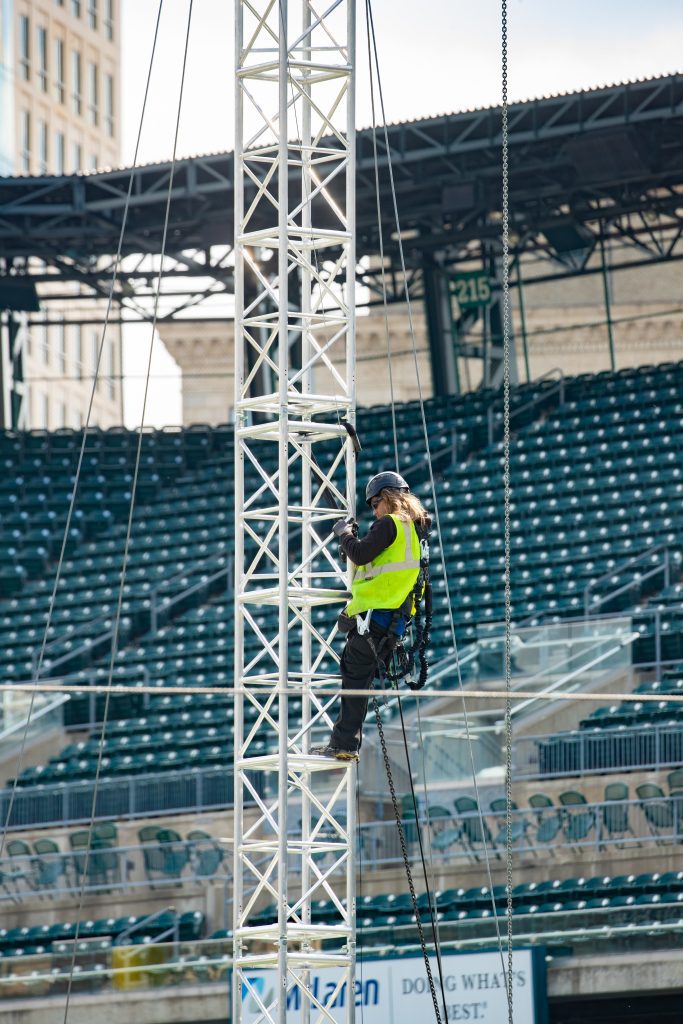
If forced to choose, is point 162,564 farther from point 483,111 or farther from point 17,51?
point 17,51

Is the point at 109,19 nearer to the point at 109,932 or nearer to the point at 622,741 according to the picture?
the point at 622,741

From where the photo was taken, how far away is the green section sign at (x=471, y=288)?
127 feet

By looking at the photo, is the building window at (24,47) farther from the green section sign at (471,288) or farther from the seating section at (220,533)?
the green section sign at (471,288)

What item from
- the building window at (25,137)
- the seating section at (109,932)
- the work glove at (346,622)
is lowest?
the seating section at (109,932)

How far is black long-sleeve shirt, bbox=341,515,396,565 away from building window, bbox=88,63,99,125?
62.5 metres

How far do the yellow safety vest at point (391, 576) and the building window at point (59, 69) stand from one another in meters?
58.5

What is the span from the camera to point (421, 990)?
799 inches

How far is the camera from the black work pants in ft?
53.5

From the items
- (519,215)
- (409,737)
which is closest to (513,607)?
(409,737)

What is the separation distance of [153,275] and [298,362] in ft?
A: 10.9

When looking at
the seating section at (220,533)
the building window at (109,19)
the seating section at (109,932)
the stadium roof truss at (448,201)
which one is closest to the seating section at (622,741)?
the seating section at (220,533)

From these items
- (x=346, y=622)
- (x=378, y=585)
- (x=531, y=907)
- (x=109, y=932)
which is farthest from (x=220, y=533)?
(x=378, y=585)

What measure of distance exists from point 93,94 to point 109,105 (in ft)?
5.31

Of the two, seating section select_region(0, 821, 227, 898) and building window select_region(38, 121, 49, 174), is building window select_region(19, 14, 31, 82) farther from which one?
seating section select_region(0, 821, 227, 898)
